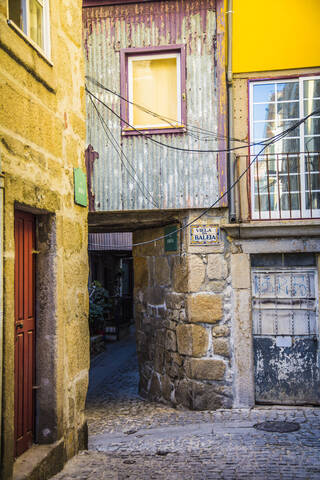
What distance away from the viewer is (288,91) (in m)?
8.10

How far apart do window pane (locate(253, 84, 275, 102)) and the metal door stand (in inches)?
99.7

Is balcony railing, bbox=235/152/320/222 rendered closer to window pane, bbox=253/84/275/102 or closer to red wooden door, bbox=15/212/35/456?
window pane, bbox=253/84/275/102

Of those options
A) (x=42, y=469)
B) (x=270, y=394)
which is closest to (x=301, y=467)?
(x=42, y=469)

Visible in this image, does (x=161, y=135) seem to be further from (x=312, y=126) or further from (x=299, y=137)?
(x=312, y=126)

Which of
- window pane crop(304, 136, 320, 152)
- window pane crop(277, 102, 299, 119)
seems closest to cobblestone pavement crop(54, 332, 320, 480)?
window pane crop(304, 136, 320, 152)

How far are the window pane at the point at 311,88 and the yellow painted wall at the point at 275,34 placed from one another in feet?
0.80

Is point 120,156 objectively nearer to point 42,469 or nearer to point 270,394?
point 270,394

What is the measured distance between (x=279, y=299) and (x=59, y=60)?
467 centimetres

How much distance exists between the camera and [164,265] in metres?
8.80

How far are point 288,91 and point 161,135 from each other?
1986 millimetres

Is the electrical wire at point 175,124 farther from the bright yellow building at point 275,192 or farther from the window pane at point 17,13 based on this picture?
the window pane at point 17,13

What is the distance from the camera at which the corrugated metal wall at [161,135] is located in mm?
8047

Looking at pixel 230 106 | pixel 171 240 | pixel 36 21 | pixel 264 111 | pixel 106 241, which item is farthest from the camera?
pixel 106 241

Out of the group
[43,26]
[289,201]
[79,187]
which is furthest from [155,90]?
[43,26]
